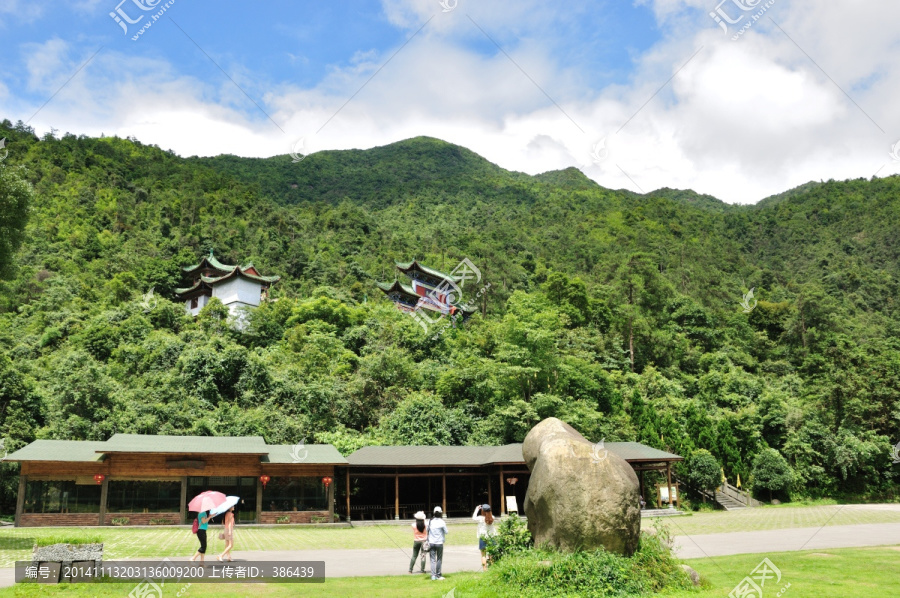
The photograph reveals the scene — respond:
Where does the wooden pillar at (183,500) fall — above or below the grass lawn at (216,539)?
above

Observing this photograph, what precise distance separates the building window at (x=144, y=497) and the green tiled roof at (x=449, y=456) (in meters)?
5.90

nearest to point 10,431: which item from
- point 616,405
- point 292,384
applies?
point 292,384

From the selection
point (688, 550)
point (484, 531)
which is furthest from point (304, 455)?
point (688, 550)

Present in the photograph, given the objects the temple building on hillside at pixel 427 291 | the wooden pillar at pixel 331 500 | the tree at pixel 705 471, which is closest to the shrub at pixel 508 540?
the wooden pillar at pixel 331 500

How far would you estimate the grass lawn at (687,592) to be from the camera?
8.33m

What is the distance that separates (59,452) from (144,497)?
2.95 metres

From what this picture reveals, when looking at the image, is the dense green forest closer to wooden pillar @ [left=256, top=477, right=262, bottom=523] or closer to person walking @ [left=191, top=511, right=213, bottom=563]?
wooden pillar @ [left=256, top=477, right=262, bottom=523]

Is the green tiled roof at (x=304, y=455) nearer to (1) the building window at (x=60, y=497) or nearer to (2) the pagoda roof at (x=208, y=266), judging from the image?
(1) the building window at (x=60, y=497)

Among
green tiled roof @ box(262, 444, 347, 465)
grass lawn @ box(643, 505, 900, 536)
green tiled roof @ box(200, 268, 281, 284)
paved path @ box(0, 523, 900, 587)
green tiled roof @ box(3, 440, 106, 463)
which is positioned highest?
green tiled roof @ box(200, 268, 281, 284)

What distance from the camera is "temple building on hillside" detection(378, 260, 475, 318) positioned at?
5119 centimetres

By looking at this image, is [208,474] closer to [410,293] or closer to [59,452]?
[59,452]

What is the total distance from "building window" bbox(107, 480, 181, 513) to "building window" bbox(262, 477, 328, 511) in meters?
2.93

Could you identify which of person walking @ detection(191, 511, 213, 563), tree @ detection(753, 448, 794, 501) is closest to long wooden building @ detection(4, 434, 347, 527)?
person walking @ detection(191, 511, 213, 563)

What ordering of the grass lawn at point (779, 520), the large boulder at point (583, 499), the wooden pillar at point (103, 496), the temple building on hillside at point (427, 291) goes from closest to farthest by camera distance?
the large boulder at point (583, 499)
the grass lawn at point (779, 520)
the wooden pillar at point (103, 496)
the temple building on hillside at point (427, 291)
